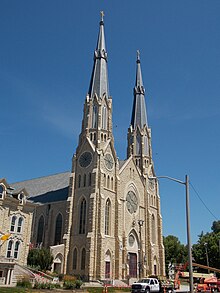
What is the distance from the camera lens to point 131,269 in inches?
2004

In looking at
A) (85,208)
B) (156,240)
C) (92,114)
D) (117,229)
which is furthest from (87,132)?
(156,240)

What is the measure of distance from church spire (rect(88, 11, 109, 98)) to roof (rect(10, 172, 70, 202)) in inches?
681

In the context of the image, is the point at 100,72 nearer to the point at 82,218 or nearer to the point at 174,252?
Answer: the point at 82,218

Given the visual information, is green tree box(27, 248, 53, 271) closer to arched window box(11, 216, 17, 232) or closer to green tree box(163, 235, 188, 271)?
arched window box(11, 216, 17, 232)

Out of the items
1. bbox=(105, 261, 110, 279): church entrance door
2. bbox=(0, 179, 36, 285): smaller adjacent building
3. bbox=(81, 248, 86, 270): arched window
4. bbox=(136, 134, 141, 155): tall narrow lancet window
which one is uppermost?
bbox=(136, 134, 141, 155): tall narrow lancet window

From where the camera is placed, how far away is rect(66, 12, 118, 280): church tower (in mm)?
44656

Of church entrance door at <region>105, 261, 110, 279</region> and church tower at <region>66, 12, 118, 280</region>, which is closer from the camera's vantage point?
church tower at <region>66, 12, 118, 280</region>

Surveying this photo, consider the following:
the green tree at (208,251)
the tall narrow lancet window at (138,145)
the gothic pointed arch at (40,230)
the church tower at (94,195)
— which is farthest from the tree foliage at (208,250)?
the gothic pointed arch at (40,230)

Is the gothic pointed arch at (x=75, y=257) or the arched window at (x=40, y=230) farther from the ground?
the arched window at (x=40, y=230)

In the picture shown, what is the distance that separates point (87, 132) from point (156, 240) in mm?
24097

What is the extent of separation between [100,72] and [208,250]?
45119mm

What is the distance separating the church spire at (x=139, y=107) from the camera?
68.0m

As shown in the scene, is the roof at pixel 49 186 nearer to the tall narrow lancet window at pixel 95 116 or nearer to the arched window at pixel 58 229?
the arched window at pixel 58 229

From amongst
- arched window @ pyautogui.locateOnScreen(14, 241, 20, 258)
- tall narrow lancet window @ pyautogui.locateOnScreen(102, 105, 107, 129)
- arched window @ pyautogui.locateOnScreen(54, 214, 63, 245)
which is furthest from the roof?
arched window @ pyautogui.locateOnScreen(14, 241, 20, 258)
